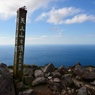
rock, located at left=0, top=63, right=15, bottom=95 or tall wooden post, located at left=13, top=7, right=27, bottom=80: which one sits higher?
tall wooden post, located at left=13, top=7, right=27, bottom=80

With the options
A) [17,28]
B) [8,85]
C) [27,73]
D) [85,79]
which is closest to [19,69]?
[8,85]

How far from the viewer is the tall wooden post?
8.87m

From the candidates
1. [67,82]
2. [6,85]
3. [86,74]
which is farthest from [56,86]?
[86,74]

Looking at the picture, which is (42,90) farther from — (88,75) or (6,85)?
(88,75)

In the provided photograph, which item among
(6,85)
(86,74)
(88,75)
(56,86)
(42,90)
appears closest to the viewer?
(6,85)

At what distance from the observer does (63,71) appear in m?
14.4

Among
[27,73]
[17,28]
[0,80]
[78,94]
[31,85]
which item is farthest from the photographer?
[27,73]

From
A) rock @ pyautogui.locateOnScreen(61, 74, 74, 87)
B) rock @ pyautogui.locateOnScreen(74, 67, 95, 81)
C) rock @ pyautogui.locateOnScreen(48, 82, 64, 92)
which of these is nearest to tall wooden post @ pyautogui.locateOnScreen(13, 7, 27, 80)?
rock @ pyautogui.locateOnScreen(48, 82, 64, 92)

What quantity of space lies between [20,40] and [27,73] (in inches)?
192

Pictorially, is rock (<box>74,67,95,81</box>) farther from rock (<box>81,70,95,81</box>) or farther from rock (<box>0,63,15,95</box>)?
rock (<box>0,63,15,95</box>)

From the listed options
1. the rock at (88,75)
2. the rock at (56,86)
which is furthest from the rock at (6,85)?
the rock at (88,75)

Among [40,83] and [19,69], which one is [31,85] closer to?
[40,83]

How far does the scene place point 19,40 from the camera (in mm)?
8969

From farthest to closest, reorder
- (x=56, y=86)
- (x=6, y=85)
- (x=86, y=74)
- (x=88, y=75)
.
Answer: (x=86, y=74) → (x=88, y=75) → (x=56, y=86) → (x=6, y=85)
